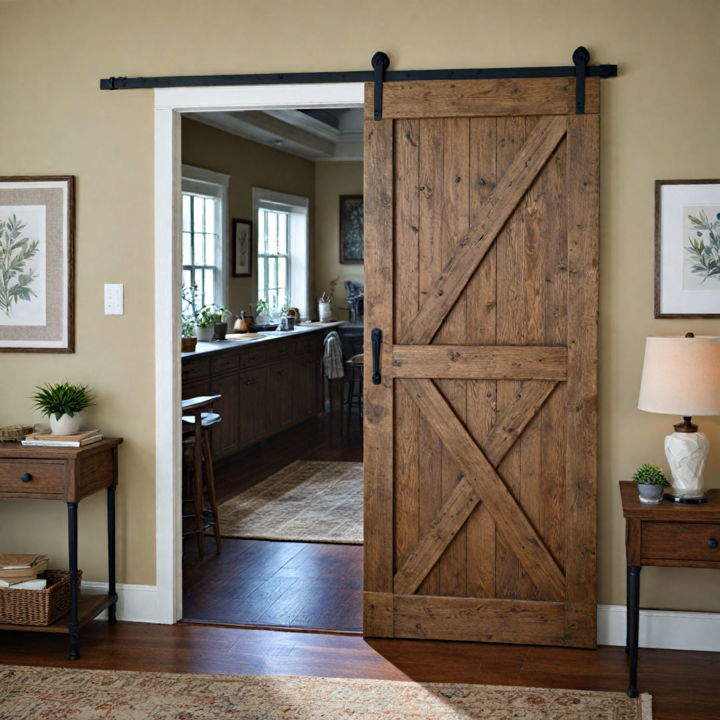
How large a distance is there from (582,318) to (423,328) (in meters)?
0.64

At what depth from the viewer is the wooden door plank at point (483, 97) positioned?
3.84 m

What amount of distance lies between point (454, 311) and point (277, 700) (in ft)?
5.40

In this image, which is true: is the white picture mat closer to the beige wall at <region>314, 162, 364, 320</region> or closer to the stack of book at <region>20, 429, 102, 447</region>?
the stack of book at <region>20, 429, 102, 447</region>

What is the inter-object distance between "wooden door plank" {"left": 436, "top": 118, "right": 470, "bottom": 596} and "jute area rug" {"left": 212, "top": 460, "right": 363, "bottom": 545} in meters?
1.58

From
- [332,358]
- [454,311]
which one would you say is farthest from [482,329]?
[332,358]

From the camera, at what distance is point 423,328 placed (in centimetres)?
399

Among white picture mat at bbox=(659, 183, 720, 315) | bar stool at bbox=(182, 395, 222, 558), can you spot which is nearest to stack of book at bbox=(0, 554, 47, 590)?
bar stool at bbox=(182, 395, 222, 558)

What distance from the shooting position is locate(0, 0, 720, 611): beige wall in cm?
384

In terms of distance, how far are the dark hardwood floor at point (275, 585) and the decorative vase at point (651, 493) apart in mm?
1343

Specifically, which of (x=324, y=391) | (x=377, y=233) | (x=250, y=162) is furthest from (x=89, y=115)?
(x=324, y=391)

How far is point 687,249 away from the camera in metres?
3.86

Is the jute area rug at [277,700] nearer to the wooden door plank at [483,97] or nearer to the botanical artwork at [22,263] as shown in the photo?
the botanical artwork at [22,263]

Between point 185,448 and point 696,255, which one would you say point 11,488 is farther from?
point 696,255

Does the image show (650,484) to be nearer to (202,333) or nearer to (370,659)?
(370,659)
